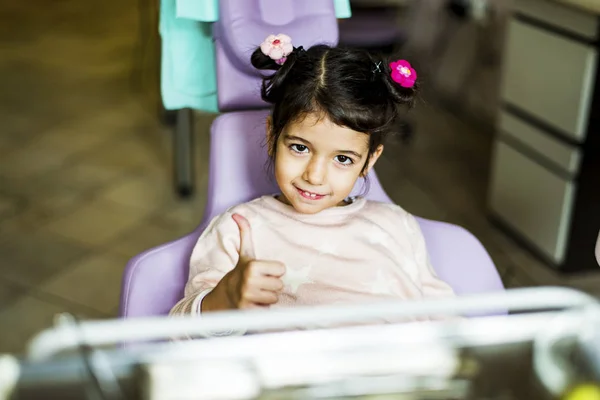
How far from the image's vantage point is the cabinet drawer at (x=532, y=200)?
80.0 inches

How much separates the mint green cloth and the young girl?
23 cm

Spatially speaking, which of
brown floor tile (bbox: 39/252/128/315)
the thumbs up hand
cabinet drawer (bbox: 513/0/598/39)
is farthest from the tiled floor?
the thumbs up hand

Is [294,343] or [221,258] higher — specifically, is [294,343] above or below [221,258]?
above

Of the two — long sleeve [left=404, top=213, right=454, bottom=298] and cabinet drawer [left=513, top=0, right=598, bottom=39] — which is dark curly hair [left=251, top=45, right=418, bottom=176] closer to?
long sleeve [left=404, top=213, right=454, bottom=298]

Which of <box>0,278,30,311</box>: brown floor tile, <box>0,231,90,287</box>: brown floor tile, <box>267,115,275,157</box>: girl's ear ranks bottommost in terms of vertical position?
<box>0,278,30,311</box>: brown floor tile

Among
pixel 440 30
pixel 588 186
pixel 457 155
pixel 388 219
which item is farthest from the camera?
pixel 440 30

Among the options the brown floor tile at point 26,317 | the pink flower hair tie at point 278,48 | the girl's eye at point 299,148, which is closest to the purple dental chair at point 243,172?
the pink flower hair tie at point 278,48

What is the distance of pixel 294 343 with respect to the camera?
568 millimetres

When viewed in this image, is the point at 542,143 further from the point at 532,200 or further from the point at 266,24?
the point at 266,24

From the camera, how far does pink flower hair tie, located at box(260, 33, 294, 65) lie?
1.14 metres

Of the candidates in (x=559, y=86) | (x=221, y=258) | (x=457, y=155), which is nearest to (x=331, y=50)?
(x=221, y=258)

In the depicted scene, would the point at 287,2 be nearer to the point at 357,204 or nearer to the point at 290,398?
the point at 357,204

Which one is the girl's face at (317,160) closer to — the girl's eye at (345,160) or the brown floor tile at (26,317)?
the girl's eye at (345,160)

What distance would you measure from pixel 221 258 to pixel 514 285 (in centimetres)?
118
